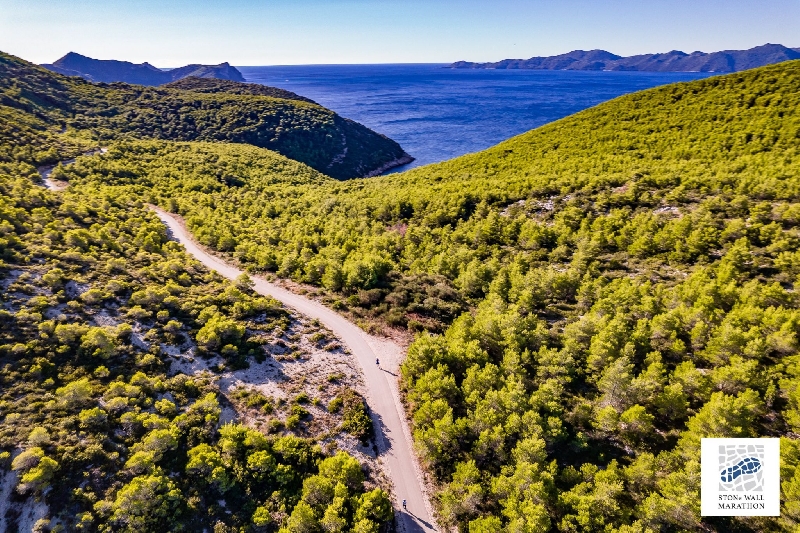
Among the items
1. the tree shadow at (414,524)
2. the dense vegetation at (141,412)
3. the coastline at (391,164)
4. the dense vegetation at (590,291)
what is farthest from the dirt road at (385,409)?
the coastline at (391,164)

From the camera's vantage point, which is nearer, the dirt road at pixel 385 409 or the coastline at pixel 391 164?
the dirt road at pixel 385 409

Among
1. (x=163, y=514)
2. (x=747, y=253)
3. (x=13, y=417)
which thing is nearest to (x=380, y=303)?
(x=163, y=514)

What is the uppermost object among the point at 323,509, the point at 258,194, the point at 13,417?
the point at 258,194

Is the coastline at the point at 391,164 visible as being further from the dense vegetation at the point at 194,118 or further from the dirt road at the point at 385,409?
the dirt road at the point at 385,409

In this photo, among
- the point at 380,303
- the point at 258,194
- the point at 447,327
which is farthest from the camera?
the point at 258,194

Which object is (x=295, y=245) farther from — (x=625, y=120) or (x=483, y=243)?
(x=625, y=120)

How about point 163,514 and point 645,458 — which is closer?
point 645,458
